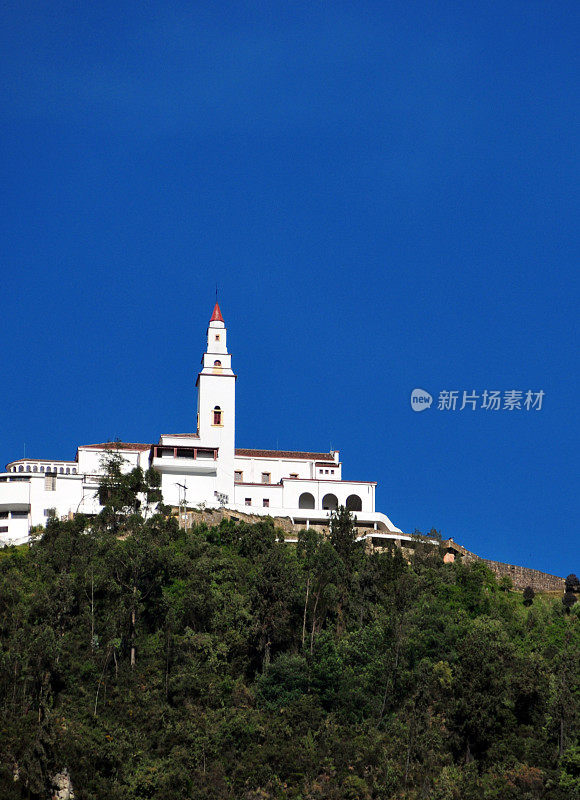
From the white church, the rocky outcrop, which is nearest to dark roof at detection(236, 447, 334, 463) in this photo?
the white church

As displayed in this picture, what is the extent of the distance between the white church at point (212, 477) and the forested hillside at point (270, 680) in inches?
331

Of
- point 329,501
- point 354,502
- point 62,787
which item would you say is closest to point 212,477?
point 329,501

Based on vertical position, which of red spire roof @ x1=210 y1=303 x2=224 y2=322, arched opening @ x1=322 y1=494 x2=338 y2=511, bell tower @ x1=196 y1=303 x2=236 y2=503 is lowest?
arched opening @ x1=322 y1=494 x2=338 y2=511

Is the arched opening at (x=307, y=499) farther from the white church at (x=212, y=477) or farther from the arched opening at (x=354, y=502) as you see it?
the arched opening at (x=354, y=502)

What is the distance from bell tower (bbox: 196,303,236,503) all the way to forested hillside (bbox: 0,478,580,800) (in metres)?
13.6

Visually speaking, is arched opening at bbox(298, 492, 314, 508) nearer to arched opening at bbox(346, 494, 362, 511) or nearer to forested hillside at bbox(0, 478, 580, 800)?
arched opening at bbox(346, 494, 362, 511)

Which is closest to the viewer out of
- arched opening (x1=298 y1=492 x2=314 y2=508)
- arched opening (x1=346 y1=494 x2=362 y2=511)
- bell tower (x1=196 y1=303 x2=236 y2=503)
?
bell tower (x1=196 y1=303 x2=236 y2=503)

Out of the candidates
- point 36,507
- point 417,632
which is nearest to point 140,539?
point 36,507

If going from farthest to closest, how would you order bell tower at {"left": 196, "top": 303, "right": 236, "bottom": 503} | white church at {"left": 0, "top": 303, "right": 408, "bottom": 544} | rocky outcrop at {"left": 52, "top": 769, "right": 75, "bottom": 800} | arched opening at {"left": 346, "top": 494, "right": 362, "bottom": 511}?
arched opening at {"left": 346, "top": 494, "right": 362, "bottom": 511}, bell tower at {"left": 196, "top": 303, "right": 236, "bottom": 503}, white church at {"left": 0, "top": 303, "right": 408, "bottom": 544}, rocky outcrop at {"left": 52, "top": 769, "right": 75, "bottom": 800}

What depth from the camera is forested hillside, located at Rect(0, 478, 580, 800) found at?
4288 centimetres

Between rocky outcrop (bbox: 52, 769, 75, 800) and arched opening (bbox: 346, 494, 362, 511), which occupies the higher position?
arched opening (bbox: 346, 494, 362, 511)

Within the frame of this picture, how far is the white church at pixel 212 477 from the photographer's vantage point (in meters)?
65.4

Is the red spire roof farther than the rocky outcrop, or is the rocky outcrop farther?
the red spire roof

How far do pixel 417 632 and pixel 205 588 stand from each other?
31.5 ft
